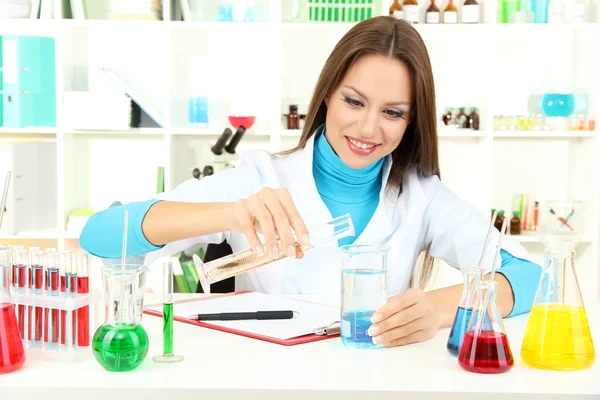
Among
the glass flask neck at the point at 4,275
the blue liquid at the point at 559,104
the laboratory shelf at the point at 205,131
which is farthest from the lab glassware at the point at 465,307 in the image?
the blue liquid at the point at 559,104

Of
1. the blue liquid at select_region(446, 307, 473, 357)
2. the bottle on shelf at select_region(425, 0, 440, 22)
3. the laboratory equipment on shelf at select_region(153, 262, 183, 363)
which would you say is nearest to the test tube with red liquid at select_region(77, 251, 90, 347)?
the laboratory equipment on shelf at select_region(153, 262, 183, 363)

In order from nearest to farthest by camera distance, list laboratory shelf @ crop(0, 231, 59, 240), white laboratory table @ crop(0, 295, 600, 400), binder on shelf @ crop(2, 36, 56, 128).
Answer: white laboratory table @ crop(0, 295, 600, 400), binder on shelf @ crop(2, 36, 56, 128), laboratory shelf @ crop(0, 231, 59, 240)

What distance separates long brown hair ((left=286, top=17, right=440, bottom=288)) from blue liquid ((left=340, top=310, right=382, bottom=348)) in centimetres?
70

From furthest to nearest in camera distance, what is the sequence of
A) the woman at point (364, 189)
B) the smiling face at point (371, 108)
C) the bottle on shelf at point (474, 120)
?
the bottle on shelf at point (474, 120)
the smiling face at point (371, 108)
the woman at point (364, 189)

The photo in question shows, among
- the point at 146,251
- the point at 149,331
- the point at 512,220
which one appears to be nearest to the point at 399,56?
the point at 146,251

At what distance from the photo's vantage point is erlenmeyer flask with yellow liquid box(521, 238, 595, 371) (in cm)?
103

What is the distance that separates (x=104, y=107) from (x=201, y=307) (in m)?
2.18

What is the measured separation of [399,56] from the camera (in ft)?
5.58

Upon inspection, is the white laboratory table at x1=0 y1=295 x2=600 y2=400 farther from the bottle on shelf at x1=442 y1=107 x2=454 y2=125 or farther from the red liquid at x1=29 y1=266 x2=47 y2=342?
the bottle on shelf at x1=442 y1=107 x2=454 y2=125

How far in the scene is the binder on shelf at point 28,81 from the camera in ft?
11.0

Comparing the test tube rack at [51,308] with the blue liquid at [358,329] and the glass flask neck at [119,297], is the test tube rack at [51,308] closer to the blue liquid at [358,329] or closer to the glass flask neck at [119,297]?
the glass flask neck at [119,297]

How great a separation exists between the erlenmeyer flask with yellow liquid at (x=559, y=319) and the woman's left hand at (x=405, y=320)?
188 mm

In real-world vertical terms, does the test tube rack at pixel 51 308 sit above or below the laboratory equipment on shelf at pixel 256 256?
below

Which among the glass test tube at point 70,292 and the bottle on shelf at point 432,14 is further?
the bottle on shelf at point 432,14
